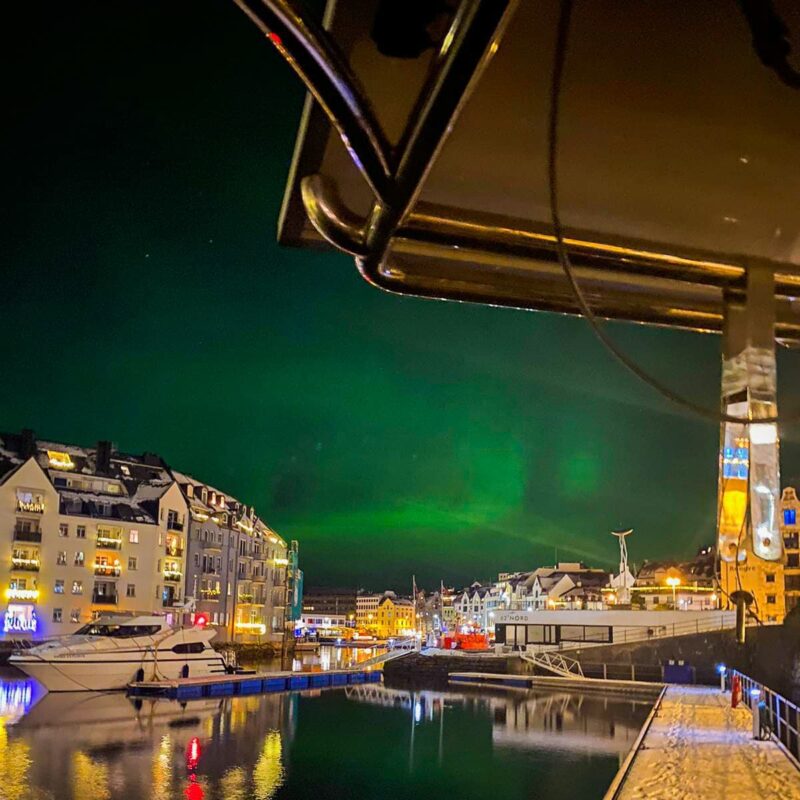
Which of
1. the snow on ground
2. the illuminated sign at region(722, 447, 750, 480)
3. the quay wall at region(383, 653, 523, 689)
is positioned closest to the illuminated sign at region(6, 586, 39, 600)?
the quay wall at region(383, 653, 523, 689)

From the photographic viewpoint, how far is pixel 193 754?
2880cm

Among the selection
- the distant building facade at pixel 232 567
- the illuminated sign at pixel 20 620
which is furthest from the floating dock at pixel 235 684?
the distant building facade at pixel 232 567

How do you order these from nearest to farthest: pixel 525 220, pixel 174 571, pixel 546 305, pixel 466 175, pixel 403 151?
pixel 403 151 < pixel 466 175 < pixel 525 220 < pixel 546 305 < pixel 174 571

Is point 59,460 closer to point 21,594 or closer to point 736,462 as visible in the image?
point 21,594

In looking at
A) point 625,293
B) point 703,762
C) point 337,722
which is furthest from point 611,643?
point 625,293

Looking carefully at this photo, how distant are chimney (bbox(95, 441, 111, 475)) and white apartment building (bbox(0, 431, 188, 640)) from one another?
0.29ft

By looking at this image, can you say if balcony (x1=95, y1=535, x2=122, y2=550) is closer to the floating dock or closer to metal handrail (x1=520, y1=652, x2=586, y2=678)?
the floating dock

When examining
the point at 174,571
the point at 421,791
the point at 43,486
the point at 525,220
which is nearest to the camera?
the point at 525,220

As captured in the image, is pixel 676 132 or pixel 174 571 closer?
pixel 676 132

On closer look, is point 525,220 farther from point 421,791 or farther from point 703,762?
point 421,791

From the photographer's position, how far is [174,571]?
7212 cm

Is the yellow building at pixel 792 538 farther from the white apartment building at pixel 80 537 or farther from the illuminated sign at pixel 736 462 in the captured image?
the illuminated sign at pixel 736 462

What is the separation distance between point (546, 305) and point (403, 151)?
5.62 ft

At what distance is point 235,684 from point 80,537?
88.8ft
